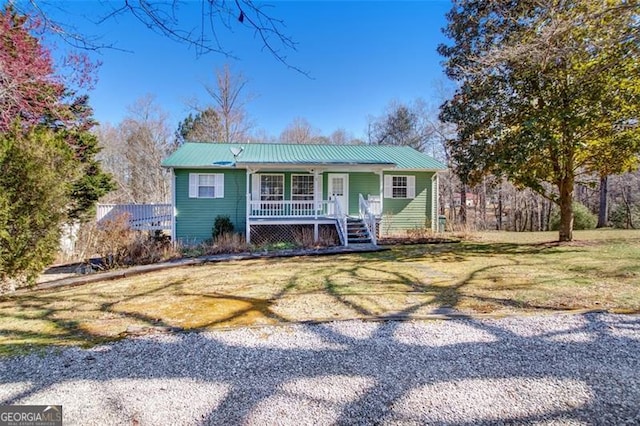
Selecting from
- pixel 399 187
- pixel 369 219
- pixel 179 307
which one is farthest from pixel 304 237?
pixel 179 307

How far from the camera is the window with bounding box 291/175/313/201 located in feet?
48.8

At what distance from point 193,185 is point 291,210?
452 cm

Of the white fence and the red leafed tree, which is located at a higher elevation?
the red leafed tree

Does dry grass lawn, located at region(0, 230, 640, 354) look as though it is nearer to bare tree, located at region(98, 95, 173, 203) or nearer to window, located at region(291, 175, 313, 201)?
window, located at region(291, 175, 313, 201)

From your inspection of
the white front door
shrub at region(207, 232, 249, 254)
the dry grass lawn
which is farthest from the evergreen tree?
shrub at region(207, 232, 249, 254)

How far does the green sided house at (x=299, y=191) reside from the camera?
1277 cm

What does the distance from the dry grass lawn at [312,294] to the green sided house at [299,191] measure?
4561 millimetres

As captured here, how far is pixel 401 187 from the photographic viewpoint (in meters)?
15.7

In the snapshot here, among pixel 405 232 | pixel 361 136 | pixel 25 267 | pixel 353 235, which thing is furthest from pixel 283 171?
pixel 361 136

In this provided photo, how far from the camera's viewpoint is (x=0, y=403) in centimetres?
233

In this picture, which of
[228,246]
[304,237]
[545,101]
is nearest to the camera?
[545,101]

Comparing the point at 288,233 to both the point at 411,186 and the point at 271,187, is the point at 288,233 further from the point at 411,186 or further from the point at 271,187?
the point at 411,186

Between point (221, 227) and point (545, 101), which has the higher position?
point (545, 101)

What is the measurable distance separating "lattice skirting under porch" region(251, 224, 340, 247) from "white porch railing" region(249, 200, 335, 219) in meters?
0.54
